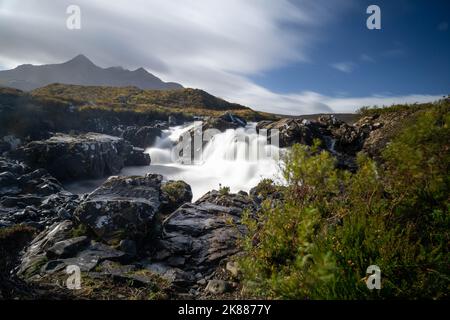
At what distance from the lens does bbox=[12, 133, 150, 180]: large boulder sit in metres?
21.0

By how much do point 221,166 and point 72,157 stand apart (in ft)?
35.6

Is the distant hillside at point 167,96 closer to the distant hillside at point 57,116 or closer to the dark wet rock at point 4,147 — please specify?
the distant hillside at point 57,116

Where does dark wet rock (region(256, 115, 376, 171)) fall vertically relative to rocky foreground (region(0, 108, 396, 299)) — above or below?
above

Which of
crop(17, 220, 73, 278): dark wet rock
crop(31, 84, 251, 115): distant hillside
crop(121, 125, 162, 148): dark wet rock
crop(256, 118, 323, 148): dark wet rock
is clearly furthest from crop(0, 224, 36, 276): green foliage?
crop(31, 84, 251, 115): distant hillside

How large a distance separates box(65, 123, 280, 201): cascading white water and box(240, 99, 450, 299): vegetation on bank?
1342 centimetres

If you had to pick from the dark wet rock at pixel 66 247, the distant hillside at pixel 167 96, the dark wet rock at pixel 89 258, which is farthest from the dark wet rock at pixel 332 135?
the distant hillside at pixel 167 96

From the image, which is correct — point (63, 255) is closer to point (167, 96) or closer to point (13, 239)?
point (13, 239)

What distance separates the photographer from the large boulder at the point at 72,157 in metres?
21.0

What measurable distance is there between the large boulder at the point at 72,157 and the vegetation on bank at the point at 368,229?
1873 cm

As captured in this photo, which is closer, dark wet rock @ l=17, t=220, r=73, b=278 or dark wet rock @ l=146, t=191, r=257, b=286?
dark wet rock @ l=17, t=220, r=73, b=278

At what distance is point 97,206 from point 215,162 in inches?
758

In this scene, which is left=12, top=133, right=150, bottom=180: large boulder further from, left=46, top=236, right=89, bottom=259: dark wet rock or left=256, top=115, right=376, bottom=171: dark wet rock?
left=46, top=236, right=89, bottom=259: dark wet rock
